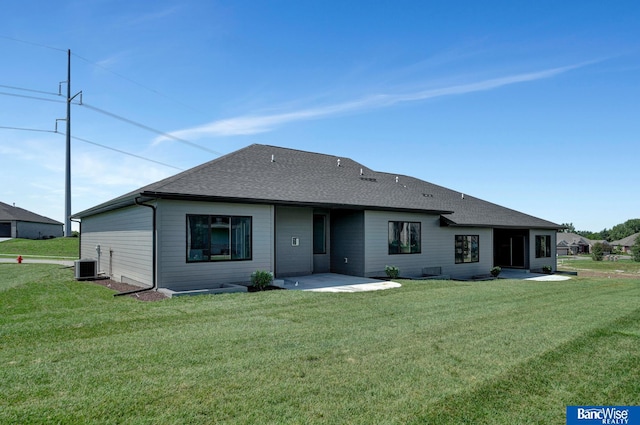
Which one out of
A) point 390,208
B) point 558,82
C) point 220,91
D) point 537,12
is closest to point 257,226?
point 390,208

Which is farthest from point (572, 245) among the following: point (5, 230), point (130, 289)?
point (5, 230)

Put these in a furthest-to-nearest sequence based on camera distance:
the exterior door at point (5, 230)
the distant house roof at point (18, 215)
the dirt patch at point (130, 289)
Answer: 1. the exterior door at point (5, 230)
2. the distant house roof at point (18, 215)
3. the dirt patch at point (130, 289)

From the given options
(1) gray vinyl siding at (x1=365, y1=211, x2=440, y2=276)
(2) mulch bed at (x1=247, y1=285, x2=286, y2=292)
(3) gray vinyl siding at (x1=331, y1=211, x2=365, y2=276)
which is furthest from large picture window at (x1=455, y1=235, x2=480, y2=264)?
(2) mulch bed at (x1=247, y1=285, x2=286, y2=292)

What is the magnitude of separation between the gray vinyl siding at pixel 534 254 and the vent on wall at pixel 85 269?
21.9m

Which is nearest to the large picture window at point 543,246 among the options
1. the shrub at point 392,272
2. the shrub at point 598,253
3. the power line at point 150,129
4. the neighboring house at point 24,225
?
the shrub at point 392,272

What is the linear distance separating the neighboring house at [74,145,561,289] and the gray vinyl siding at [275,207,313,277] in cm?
4

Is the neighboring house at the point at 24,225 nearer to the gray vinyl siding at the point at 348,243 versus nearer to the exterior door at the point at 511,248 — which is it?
the gray vinyl siding at the point at 348,243

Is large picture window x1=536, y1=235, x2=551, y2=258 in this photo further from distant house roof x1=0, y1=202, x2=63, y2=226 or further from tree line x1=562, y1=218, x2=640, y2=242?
tree line x1=562, y1=218, x2=640, y2=242

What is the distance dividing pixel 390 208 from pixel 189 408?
12067 mm

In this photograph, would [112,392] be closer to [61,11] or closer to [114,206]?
[114,206]

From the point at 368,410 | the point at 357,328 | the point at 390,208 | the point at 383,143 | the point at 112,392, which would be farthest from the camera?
the point at 383,143

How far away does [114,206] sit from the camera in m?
13.5

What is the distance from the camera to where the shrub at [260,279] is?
1120 cm

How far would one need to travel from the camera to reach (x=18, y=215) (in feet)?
148
